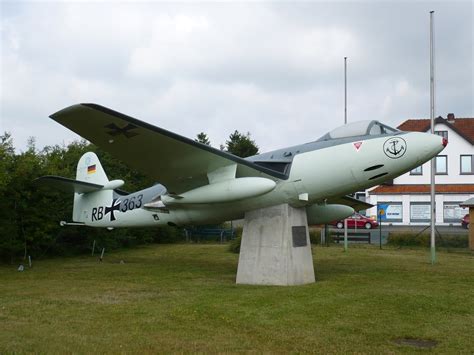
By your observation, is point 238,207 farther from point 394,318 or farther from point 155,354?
point 155,354

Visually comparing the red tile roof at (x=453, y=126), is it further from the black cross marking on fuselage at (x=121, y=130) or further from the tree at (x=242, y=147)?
the black cross marking on fuselage at (x=121, y=130)

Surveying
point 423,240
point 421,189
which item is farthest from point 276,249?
point 421,189

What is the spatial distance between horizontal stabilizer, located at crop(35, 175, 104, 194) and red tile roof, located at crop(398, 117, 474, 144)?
1279 inches

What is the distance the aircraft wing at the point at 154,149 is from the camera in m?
9.49

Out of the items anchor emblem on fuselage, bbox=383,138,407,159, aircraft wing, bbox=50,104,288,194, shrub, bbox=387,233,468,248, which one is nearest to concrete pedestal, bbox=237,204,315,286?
aircraft wing, bbox=50,104,288,194

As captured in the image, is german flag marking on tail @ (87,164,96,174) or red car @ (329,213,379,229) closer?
german flag marking on tail @ (87,164,96,174)

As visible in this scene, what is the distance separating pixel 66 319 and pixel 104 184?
9.15 meters

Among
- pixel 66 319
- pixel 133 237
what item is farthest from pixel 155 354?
pixel 133 237

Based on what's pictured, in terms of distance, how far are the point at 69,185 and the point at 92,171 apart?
4.02ft

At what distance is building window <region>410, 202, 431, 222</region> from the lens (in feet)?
130

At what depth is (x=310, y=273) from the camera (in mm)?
11984

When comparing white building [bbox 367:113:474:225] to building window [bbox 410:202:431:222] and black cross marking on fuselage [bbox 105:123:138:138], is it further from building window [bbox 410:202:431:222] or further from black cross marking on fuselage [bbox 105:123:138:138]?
black cross marking on fuselage [bbox 105:123:138:138]

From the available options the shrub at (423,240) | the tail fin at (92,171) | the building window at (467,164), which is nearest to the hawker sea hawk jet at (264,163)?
the tail fin at (92,171)

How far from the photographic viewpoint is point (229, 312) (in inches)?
330
